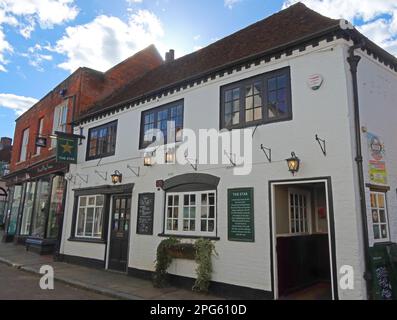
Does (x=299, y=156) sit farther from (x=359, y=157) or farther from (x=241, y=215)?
(x=241, y=215)

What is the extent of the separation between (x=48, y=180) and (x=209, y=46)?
32.2 ft

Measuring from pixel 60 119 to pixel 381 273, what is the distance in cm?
1488

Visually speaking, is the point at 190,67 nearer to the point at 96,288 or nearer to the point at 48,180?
the point at 96,288

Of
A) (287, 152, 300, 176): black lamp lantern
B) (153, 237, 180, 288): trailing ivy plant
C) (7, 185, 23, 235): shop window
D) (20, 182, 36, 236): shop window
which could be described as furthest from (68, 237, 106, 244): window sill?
(7, 185, 23, 235): shop window

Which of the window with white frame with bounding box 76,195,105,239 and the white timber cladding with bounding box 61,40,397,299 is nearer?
the white timber cladding with bounding box 61,40,397,299

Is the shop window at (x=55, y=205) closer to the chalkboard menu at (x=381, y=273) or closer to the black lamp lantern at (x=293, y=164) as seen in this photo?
the black lamp lantern at (x=293, y=164)

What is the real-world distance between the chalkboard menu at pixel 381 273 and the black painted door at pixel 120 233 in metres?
7.29

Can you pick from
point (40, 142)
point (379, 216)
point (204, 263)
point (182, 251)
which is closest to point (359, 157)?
point (379, 216)

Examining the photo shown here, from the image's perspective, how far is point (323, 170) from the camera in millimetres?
6586

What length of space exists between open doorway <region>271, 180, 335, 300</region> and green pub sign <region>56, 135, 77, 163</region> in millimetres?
8969

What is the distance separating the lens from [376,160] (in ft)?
23.0

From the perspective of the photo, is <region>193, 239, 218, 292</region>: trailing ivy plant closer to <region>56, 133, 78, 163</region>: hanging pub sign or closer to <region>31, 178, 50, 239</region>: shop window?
<region>56, 133, 78, 163</region>: hanging pub sign

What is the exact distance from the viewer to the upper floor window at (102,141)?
12227 millimetres

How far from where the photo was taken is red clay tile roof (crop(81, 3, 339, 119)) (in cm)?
795
